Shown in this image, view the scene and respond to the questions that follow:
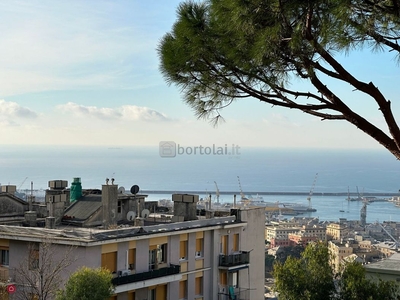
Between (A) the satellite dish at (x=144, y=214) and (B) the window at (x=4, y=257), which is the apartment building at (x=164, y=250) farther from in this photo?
(A) the satellite dish at (x=144, y=214)

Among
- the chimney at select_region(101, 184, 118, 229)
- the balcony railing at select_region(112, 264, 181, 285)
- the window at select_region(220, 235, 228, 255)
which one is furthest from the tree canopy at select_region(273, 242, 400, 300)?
the chimney at select_region(101, 184, 118, 229)

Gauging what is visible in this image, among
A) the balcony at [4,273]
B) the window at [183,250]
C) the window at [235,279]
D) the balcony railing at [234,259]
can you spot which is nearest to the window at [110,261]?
the balcony at [4,273]

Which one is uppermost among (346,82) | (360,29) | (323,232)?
(360,29)

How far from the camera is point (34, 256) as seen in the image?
1488cm

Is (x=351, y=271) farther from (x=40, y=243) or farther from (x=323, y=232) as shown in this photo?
(x=323, y=232)

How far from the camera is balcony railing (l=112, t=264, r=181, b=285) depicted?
15258 mm

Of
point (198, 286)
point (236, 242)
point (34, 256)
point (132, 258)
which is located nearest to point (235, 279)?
point (236, 242)

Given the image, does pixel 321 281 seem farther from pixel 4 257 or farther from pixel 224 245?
pixel 4 257

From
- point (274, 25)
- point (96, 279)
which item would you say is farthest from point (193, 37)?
point (96, 279)

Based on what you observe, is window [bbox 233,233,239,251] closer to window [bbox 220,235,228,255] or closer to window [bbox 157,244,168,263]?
window [bbox 220,235,228,255]

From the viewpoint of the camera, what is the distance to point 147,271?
53.9 feet

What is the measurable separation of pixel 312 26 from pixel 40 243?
385 inches

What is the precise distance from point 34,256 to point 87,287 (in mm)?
3034

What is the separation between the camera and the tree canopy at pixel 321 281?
1389cm
